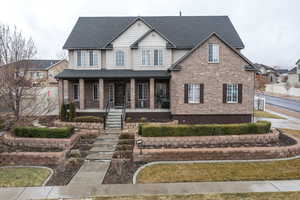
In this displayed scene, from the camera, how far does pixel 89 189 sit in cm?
812

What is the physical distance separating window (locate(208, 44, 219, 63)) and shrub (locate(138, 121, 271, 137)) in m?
6.58

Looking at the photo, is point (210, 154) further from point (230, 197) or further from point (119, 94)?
point (119, 94)

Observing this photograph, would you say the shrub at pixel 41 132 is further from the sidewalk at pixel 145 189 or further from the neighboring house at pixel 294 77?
the neighboring house at pixel 294 77

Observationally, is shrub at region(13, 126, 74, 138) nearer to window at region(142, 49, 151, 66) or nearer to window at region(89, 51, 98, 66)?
window at region(89, 51, 98, 66)

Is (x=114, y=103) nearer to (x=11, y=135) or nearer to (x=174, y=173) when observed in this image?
(x=11, y=135)

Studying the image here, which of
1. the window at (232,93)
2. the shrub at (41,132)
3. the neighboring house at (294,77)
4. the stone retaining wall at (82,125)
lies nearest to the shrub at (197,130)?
the shrub at (41,132)

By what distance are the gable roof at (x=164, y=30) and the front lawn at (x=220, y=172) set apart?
1337 centimetres

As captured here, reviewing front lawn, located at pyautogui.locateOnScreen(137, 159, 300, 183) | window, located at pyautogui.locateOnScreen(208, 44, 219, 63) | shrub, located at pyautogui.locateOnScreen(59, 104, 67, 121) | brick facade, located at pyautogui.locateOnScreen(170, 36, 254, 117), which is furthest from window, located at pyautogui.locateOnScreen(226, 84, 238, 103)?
shrub, located at pyautogui.locateOnScreen(59, 104, 67, 121)

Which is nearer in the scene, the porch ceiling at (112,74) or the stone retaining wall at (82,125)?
the stone retaining wall at (82,125)

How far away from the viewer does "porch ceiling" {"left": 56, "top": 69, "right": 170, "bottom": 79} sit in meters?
19.4

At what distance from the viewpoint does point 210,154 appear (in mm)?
11281

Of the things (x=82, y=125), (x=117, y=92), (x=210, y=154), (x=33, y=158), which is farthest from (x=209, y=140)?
(x=117, y=92)

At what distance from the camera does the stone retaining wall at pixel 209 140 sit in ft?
41.5

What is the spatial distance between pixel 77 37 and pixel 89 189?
57.9 feet
